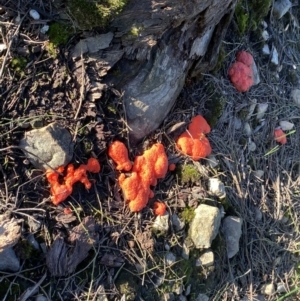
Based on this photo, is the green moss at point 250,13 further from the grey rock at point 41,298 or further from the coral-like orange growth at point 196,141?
the grey rock at point 41,298


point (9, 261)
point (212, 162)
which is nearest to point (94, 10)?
point (212, 162)

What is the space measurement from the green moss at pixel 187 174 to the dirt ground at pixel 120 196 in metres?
0.02

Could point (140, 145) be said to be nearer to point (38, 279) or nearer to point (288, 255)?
point (38, 279)

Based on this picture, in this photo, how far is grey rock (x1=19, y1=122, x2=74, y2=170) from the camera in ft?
11.0

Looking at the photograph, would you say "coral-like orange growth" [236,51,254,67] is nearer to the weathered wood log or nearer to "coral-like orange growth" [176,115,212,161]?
the weathered wood log

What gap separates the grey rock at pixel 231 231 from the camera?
3.91m

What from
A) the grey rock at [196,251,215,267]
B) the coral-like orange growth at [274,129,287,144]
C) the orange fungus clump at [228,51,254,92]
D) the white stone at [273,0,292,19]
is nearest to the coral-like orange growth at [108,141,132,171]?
the grey rock at [196,251,215,267]

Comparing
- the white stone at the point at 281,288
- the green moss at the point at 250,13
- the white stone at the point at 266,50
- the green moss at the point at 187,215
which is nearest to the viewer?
the green moss at the point at 187,215

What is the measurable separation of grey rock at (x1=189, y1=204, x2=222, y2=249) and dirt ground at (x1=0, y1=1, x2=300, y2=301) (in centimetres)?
11

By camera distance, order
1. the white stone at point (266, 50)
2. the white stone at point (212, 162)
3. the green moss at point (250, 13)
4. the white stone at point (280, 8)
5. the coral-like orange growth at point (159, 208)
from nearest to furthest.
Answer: the coral-like orange growth at point (159, 208) < the white stone at point (212, 162) < the green moss at point (250, 13) < the white stone at point (266, 50) < the white stone at point (280, 8)

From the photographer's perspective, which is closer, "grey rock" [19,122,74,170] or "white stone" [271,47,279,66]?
"grey rock" [19,122,74,170]

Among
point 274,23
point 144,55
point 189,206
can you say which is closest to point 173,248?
point 189,206

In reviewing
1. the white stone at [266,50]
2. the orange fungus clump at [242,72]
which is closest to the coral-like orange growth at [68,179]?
the orange fungus clump at [242,72]

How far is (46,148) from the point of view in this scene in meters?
3.35
